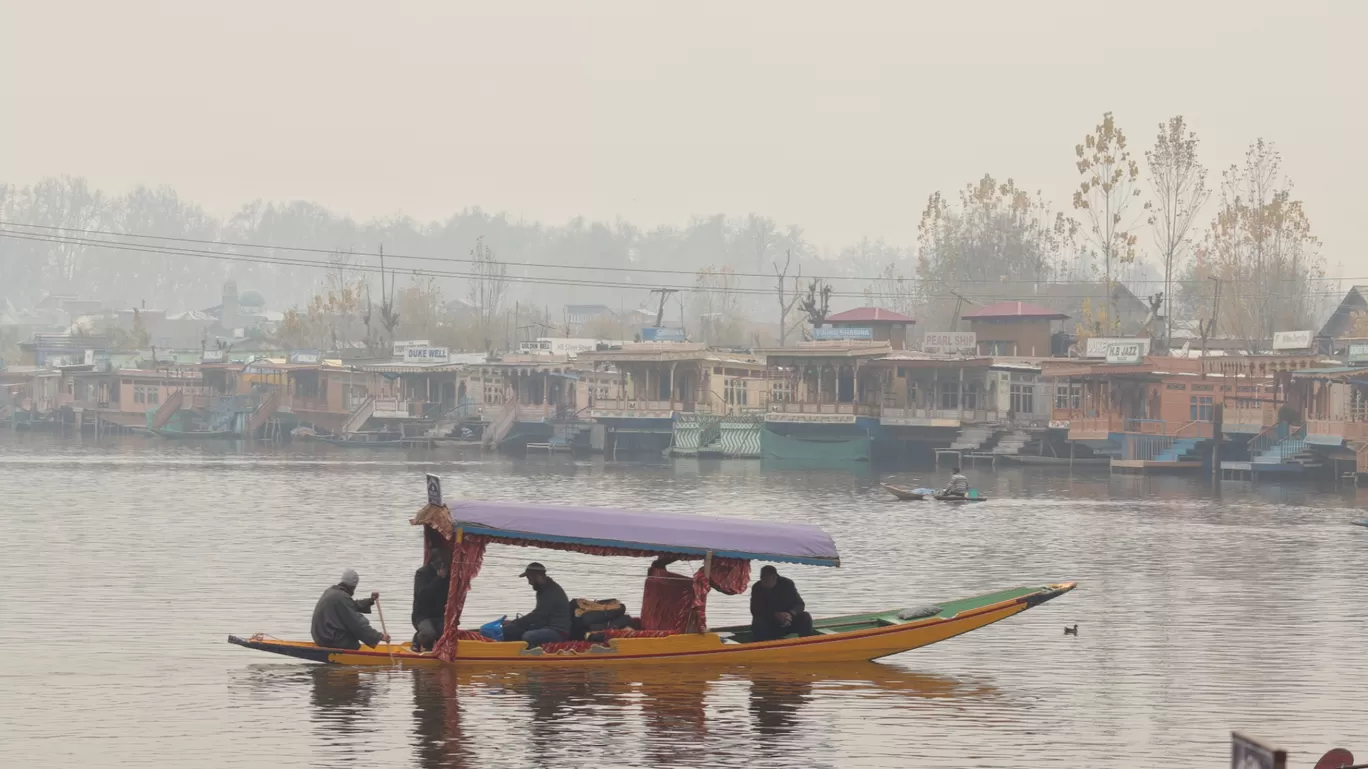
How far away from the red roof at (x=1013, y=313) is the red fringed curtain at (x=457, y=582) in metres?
66.0

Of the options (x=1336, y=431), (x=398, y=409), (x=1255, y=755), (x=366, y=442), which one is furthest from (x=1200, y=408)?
(x=1255, y=755)

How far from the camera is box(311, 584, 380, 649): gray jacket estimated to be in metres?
19.5

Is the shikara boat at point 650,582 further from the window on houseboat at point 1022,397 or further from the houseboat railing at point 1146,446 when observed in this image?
the window on houseboat at point 1022,397

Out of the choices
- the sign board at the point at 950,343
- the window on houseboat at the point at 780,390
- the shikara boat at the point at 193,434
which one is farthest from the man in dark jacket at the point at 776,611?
the shikara boat at the point at 193,434

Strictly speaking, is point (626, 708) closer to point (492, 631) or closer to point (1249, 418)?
point (492, 631)

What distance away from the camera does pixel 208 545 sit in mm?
37281

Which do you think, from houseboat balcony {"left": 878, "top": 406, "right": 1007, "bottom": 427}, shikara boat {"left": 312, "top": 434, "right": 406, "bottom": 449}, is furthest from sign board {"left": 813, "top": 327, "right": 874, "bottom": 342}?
shikara boat {"left": 312, "top": 434, "right": 406, "bottom": 449}

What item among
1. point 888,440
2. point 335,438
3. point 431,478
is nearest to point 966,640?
point 431,478

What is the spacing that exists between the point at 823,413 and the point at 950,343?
7391 mm

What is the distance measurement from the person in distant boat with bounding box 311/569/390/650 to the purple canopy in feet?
5.66

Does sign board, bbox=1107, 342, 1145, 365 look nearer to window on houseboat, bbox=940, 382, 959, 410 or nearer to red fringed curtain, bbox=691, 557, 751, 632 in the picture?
window on houseboat, bbox=940, 382, 959, 410

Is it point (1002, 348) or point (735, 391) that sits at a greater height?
point (1002, 348)

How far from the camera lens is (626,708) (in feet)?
59.5

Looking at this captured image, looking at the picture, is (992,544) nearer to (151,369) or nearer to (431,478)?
(431,478)
